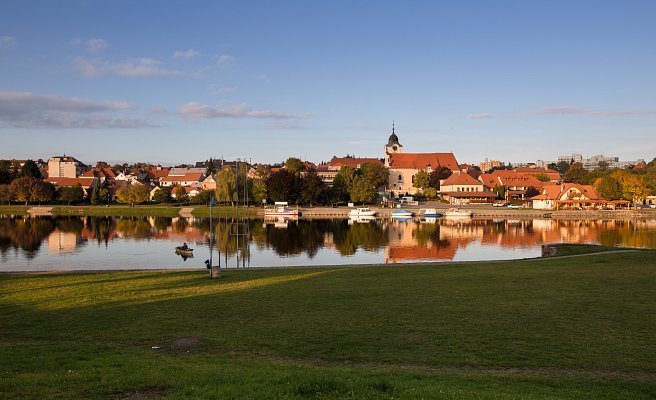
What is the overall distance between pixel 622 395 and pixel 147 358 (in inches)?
301

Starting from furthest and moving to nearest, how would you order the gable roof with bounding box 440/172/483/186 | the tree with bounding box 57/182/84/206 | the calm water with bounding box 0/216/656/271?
the gable roof with bounding box 440/172/483/186, the tree with bounding box 57/182/84/206, the calm water with bounding box 0/216/656/271

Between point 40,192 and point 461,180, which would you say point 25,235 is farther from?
point 461,180

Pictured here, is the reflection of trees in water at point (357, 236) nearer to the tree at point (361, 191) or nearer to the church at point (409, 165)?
the tree at point (361, 191)

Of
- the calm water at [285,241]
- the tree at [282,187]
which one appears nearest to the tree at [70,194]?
the calm water at [285,241]

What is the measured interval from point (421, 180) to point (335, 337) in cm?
10802

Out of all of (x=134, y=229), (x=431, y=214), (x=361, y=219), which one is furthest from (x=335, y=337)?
(x=431, y=214)

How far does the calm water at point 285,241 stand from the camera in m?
35.2

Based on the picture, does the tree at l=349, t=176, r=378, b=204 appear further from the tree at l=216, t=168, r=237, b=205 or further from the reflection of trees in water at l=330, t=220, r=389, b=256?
the reflection of trees in water at l=330, t=220, r=389, b=256

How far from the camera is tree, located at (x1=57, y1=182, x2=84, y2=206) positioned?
9512 cm

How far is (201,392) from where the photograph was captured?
7219mm

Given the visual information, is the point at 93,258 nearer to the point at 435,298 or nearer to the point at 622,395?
the point at 435,298

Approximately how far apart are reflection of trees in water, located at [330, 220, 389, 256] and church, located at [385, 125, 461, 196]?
195 ft

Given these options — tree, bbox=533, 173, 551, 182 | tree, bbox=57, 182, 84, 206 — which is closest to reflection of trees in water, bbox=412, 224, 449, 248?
tree, bbox=57, 182, 84, 206

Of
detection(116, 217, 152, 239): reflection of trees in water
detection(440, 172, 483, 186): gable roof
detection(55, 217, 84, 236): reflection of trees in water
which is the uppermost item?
detection(440, 172, 483, 186): gable roof
